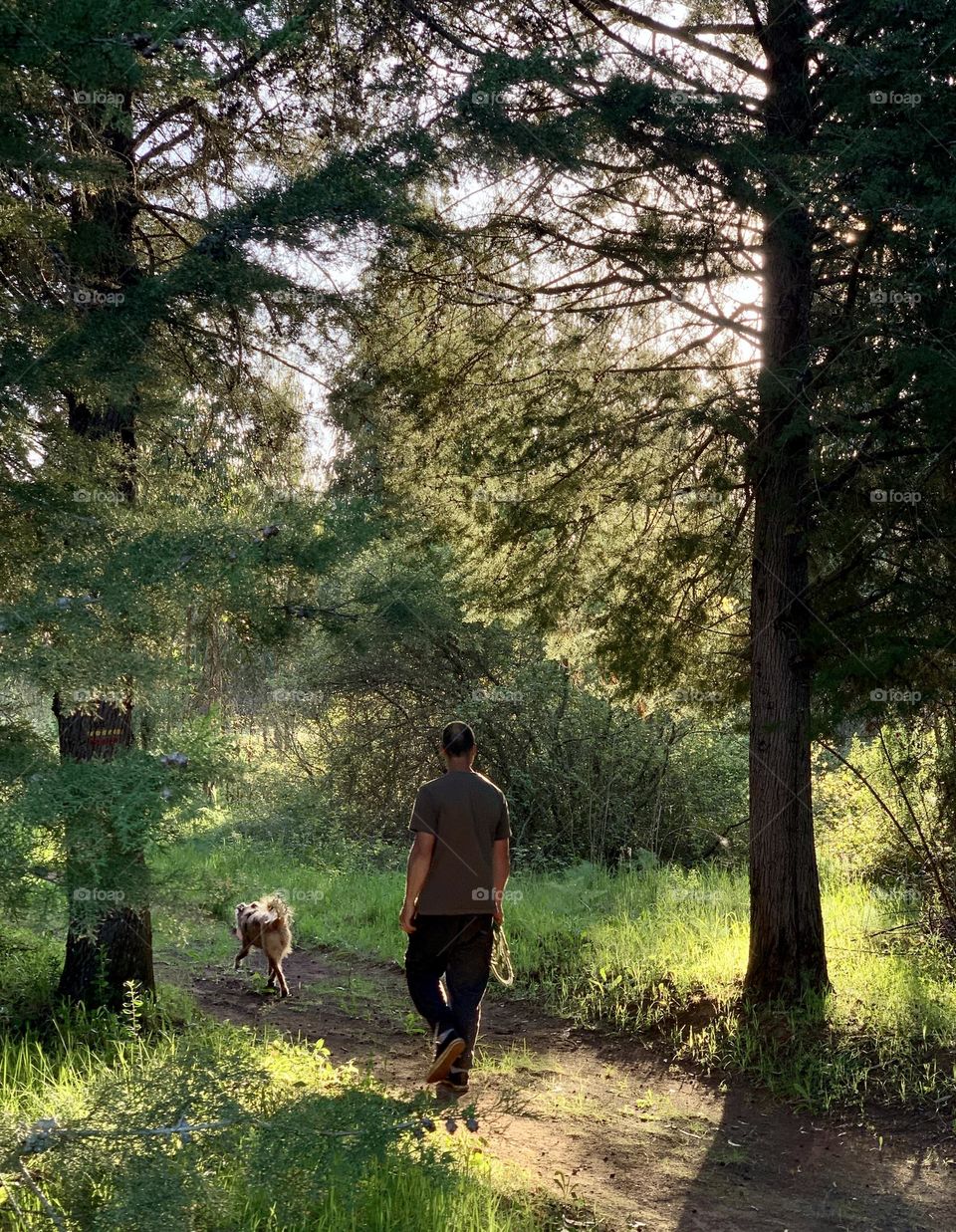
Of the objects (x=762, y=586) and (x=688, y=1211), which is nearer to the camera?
(x=688, y=1211)

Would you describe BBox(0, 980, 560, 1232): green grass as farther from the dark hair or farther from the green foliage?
the green foliage

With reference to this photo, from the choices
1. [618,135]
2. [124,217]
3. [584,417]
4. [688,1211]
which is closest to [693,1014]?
[688,1211]

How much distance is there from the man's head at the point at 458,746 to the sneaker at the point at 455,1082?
69.4 inches

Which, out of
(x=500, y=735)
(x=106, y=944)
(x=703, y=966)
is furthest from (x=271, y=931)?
(x=500, y=735)

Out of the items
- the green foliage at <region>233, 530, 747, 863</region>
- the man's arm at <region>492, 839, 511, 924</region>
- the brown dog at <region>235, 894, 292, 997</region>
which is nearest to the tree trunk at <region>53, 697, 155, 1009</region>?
the brown dog at <region>235, 894, 292, 997</region>

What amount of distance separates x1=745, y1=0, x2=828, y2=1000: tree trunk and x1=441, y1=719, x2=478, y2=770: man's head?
98.4 inches

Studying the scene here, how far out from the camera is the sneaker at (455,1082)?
6258 mm

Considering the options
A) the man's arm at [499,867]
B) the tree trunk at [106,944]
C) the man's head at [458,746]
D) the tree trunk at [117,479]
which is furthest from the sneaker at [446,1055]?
the tree trunk at [106,944]

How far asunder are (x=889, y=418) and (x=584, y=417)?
7.41 feet

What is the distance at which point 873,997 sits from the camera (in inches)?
307

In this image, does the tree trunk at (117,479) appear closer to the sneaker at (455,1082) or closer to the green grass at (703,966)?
the green grass at (703,966)

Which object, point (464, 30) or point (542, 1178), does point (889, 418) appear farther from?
point (542, 1178)

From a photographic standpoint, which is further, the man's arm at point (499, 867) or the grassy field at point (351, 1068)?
the man's arm at point (499, 867)

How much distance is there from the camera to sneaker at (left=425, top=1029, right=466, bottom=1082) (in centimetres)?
618
